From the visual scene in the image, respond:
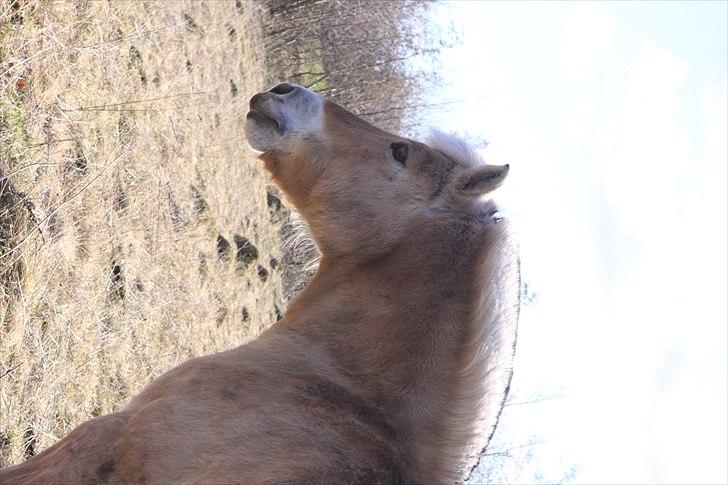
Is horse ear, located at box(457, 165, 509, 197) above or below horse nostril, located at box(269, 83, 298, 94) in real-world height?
below

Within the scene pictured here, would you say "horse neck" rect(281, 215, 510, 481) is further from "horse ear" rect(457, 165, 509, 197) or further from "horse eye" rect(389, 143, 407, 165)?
"horse eye" rect(389, 143, 407, 165)

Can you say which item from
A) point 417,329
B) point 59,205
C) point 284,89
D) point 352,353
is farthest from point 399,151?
point 59,205

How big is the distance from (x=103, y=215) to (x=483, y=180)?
2887mm

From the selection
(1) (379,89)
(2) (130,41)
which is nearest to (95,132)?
(2) (130,41)

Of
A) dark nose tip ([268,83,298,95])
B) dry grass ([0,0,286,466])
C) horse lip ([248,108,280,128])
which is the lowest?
dry grass ([0,0,286,466])

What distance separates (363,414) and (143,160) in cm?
396

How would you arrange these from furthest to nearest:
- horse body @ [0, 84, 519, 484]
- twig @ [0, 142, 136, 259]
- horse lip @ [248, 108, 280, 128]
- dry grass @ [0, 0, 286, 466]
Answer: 1. dry grass @ [0, 0, 286, 466]
2. twig @ [0, 142, 136, 259]
3. horse lip @ [248, 108, 280, 128]
4. horse body @ [0, 84, 519, 484]

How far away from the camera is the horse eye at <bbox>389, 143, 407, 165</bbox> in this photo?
3512 millimetres

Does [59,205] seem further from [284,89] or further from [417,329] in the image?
[417,329]

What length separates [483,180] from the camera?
10.8ft

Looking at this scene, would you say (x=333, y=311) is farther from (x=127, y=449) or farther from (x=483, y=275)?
(x=127, y=449)

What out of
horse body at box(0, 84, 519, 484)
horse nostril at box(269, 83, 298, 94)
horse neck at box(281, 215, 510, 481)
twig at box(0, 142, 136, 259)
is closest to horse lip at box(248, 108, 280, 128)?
horse body at box(0, 84, 519, 484)

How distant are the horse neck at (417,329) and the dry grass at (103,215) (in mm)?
1761

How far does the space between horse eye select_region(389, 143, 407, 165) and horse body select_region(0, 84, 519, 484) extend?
12 mm
